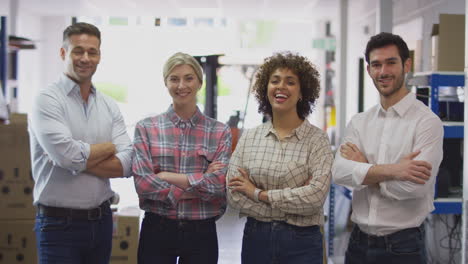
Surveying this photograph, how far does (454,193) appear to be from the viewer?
3.49m

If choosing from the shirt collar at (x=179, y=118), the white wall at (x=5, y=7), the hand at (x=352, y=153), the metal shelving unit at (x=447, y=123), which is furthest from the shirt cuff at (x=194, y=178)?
the white wall at (x=5, y=7)

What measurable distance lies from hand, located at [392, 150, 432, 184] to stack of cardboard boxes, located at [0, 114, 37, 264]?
2.61 meters

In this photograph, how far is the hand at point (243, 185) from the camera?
2.04 m

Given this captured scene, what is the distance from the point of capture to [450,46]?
3596mm

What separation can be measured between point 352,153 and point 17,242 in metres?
2.59

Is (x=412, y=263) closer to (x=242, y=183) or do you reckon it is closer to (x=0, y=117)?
(x=242, y=183)

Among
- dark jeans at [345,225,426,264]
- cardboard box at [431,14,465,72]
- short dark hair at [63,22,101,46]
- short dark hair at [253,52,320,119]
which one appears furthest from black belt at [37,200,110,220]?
cardboard box at [431,14,465,72]

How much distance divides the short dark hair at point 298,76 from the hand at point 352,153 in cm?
23

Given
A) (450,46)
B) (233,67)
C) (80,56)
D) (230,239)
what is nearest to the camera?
(80,56)

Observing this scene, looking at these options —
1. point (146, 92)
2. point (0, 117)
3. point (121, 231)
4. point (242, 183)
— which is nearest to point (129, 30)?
point (146, 92)

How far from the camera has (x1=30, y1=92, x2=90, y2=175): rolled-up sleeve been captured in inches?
83.4

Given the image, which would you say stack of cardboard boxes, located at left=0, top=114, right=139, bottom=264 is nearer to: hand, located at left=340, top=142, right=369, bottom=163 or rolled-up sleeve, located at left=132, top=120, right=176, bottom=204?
rolled-up sleeve, located at left=132, top=120, right=176, bottom=204

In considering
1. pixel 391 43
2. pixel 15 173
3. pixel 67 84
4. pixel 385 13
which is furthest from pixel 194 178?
pixel 385 13

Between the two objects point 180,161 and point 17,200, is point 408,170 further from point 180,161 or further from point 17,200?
point 17,200
